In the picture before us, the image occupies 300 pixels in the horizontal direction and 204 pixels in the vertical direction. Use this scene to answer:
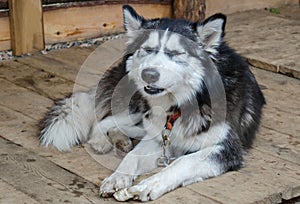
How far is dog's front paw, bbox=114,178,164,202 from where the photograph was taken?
321 centimetres

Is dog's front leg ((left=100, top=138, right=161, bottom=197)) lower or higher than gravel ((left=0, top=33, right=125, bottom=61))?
higher

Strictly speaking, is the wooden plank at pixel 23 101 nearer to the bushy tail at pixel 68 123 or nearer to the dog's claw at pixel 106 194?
the bushy tail at pixel 68 123

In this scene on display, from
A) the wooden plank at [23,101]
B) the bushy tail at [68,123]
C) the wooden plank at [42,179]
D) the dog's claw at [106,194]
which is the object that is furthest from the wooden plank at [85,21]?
the dog's claw at [106,194]

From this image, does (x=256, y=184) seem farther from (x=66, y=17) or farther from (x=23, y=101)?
(x=66, y=17)

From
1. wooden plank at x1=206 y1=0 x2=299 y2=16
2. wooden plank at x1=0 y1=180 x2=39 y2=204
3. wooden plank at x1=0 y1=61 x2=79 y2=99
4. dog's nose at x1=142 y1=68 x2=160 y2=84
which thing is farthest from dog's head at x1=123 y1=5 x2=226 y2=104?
wooden plank at x1=206 y1=0 x2=299 y2=16

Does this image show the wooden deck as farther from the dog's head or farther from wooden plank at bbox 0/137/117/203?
the dog's head

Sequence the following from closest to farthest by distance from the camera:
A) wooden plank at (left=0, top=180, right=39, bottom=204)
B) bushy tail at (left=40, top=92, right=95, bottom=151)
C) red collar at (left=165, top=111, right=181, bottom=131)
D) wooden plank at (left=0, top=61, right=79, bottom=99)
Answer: wooden plank at (left=0, top=180, right=39, bottom=204) → red collar at (left=165, top=111, right=181, bottom=131) → bushy tail at (left=40, top=92, right=95, bottom=151) → wooden plank at (left=0, top=61, right=79, bottom=99)

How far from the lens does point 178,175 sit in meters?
3.31

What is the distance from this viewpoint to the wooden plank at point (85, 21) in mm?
5590

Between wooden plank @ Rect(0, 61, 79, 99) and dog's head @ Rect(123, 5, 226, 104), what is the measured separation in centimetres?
123

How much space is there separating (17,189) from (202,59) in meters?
1.10

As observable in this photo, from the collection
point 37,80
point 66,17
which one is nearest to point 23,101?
point 37,80

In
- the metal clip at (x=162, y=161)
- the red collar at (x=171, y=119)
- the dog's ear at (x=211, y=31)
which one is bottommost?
the metal clip at (x=162, y=161)

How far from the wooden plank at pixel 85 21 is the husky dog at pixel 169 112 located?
1768 millimetres
